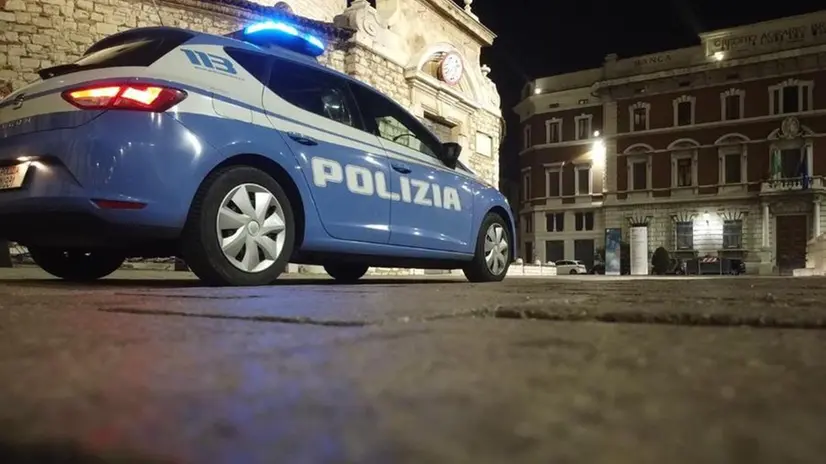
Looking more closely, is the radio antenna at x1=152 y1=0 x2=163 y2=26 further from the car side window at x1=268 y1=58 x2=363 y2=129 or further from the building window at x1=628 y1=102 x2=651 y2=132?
the building window at x1=628 y1=102 x2=651 y2=132

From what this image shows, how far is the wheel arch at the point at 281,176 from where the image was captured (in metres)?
3.66

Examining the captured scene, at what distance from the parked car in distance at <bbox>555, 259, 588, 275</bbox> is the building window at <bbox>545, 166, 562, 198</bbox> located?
516 centimetres

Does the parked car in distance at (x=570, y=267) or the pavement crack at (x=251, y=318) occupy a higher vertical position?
the pavement crack at (x=251, y=318)

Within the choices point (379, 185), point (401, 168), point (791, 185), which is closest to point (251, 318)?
point (379, 185)

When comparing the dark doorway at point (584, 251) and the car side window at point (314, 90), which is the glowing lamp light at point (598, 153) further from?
the car side window at point (314, 90)

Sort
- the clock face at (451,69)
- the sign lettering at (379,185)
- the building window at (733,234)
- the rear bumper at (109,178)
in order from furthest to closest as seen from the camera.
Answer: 1. the building window at (733,234)
2. the clock face at (451,69)
3. the sign lettering at (379,185)
4. the rear bumper at (109,178)

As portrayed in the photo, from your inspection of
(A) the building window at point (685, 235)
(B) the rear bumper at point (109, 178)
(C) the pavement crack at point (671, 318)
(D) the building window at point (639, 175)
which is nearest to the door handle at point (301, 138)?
(B) the rear bumper at point (109, 178)

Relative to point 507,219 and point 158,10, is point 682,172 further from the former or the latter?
point 507,219

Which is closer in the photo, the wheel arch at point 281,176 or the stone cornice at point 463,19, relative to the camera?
the wheel arch at point 281,176

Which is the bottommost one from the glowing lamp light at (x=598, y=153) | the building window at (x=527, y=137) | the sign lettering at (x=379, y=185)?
the sign lettering at (x=379, y=185)

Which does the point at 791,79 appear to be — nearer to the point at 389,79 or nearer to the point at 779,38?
the point at 779,38

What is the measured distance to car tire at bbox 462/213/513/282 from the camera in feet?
18.5

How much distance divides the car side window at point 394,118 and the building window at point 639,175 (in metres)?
32.8

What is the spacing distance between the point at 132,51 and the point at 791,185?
33947mm
